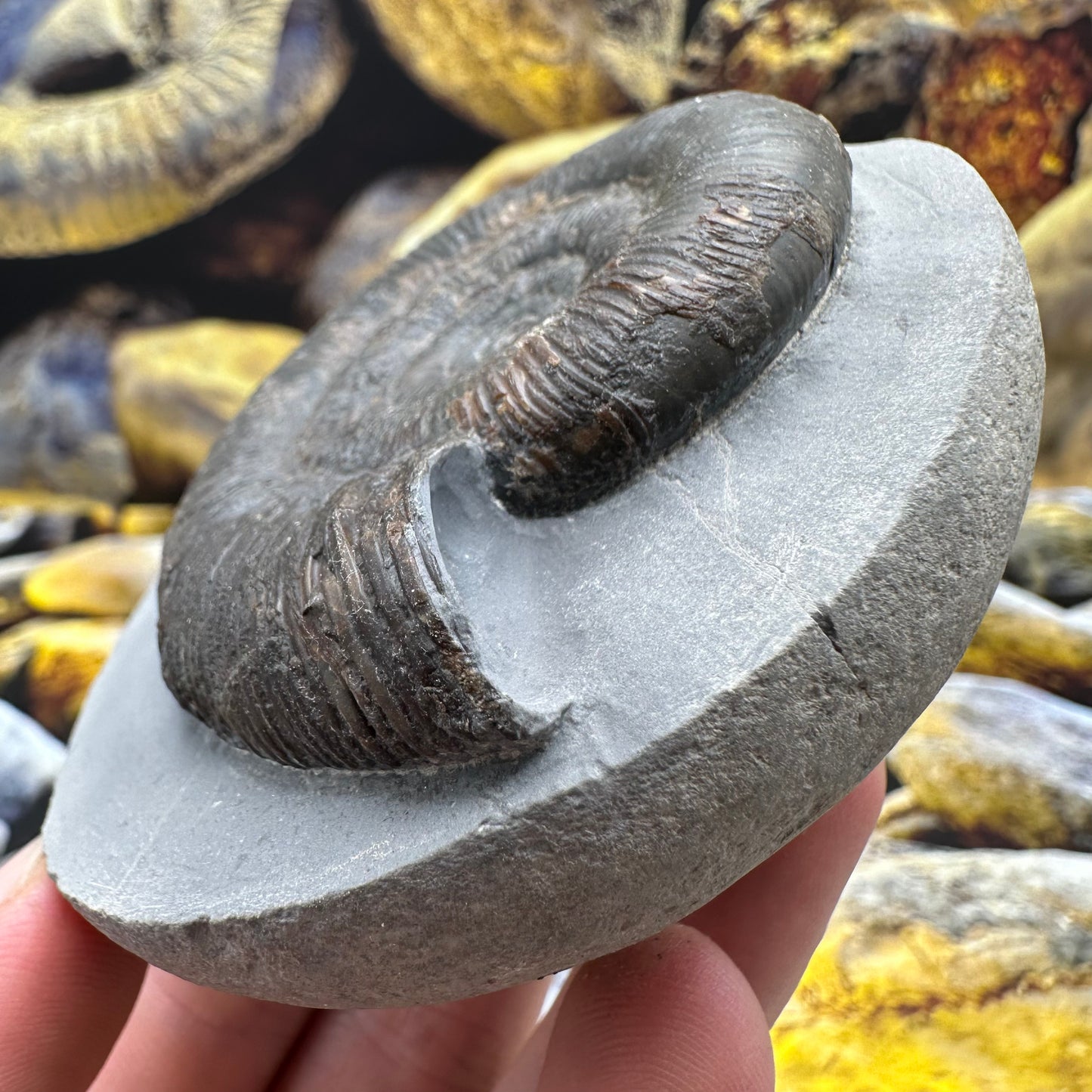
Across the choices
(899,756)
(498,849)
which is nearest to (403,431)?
(498,849)

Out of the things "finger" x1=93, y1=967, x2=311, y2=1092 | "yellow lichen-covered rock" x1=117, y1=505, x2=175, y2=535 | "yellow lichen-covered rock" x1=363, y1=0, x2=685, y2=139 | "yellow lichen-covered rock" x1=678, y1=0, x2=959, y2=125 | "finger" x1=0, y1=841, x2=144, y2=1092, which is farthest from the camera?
"yellow lichen-covered rock" x1=117, y1=505, x2=175, y2=535

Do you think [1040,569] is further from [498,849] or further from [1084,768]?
[498,849]

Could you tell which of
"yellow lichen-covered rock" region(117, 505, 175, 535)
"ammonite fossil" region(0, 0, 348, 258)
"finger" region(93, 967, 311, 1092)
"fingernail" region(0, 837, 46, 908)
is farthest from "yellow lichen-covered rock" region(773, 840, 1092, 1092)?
"ammonite fossil" region(0, 0, 348, 258)

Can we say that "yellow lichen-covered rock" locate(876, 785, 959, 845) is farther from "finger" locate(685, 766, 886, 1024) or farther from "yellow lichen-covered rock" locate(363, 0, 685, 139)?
"yellow lichen-covered rock" locate(363, 0, 685, 139)

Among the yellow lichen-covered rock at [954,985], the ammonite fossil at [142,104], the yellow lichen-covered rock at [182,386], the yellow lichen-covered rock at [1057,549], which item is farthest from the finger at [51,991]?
the ammonite fossil at [142,104]

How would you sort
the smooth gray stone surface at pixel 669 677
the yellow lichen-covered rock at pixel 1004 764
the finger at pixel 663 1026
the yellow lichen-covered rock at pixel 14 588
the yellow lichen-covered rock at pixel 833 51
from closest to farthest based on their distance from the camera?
the smooth gray stone surface at pixel 669 677 < the finger at pixel 663 1026 < the yellow lichen-covered rock at pixel 1004 764 < the yellow lichen-covered rock at pixel 833 51 < the yellow lichen-covered rock at pixel 14 588

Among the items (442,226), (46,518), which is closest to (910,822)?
(442,226)

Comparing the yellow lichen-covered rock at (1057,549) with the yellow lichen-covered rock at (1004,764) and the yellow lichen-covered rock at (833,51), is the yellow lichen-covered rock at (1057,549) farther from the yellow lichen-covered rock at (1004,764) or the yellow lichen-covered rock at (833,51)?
the yellow lichen-covered rock at (833,51)

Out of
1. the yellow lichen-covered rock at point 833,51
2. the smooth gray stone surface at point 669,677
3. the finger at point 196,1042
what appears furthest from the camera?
the yellow lichen-covered rock at point 833,51
